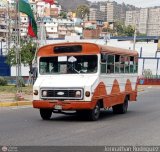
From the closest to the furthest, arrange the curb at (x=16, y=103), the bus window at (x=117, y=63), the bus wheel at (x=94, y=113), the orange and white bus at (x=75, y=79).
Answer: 1. the orange and white bus at (x=75, y=79)
2. the bus wheel at (x=94, y=113)
3. the bus window at (x=117, y=63)
4. the curb at (x=16, y=103)

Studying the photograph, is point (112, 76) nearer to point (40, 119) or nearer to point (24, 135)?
point (40, 119)

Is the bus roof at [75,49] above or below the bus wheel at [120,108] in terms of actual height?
above

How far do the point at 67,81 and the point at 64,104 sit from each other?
30.2 inches

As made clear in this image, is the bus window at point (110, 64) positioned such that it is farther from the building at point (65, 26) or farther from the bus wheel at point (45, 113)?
the building at point (65, 26)

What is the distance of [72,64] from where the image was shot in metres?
15.2

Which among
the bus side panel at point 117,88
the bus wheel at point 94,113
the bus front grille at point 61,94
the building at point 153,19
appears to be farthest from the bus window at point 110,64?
the building at point 153,19

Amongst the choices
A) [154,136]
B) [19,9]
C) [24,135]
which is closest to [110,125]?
[154,136]

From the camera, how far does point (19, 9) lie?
2580 centimetres

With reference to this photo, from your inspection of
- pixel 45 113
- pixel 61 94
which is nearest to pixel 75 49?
pixel 61 94

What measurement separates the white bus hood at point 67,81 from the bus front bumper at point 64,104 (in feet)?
1.70

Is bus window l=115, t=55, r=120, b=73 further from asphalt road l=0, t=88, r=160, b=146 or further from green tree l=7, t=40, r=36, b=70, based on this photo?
green tree l=7, t=40, r=36, b=70

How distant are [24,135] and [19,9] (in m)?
15.6

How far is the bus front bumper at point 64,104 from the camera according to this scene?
Answer: 14250 millimetres

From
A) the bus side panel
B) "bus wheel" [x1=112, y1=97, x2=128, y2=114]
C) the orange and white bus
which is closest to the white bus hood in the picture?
the orange and white bus
